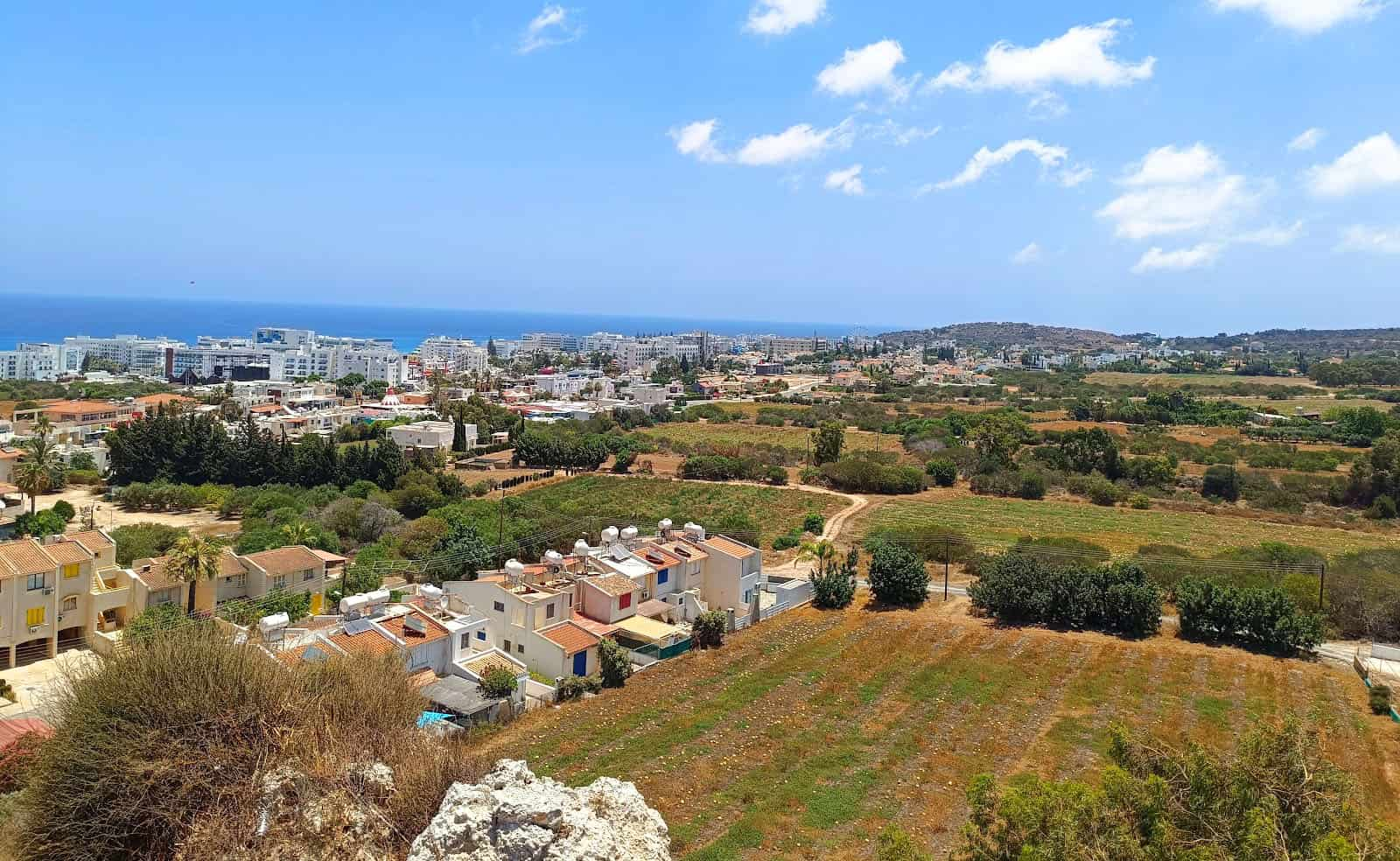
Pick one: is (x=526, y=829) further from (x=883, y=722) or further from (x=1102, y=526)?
(x=1102, y=526)

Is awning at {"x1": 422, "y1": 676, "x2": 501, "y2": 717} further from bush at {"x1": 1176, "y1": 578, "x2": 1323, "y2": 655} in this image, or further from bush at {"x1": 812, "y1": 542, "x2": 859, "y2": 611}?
bush at {"x1": 1176, "y1": 578, "x2": 1323, "y2": 655}

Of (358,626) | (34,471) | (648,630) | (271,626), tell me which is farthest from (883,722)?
(34,471)

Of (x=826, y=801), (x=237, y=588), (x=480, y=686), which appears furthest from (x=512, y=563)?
(x=826, y=801)

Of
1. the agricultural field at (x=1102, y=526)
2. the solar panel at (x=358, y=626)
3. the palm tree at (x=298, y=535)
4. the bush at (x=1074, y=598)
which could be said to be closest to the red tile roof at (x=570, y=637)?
the solar panel at (x=358, y=626)

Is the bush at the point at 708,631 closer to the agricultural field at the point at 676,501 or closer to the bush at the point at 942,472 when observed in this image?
the agricultural field at the point at 676,501

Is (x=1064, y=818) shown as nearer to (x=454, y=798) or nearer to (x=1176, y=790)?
(x=1176, y=790)

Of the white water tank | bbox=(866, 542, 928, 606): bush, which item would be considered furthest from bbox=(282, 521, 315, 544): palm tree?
bbox=(866, 542, 928, 606): bush
